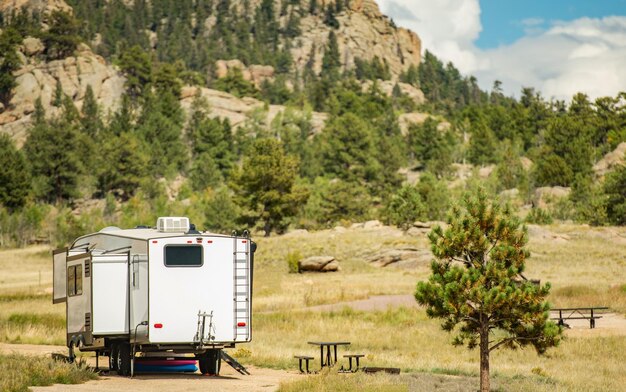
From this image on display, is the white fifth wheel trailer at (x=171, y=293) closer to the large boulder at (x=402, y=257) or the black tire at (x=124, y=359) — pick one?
the black tire at (x=124, y=359)

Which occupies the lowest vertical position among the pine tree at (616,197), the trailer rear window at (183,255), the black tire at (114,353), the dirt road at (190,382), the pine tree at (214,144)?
the dirt road at (190,382)

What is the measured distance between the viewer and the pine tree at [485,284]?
21.0 m

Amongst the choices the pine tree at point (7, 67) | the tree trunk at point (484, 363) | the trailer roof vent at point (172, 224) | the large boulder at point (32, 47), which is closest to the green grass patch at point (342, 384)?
the tree trunk at point (484, 363)

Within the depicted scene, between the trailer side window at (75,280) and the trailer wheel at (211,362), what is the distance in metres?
3.22

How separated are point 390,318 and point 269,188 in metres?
47.1

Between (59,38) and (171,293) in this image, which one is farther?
(59,38)

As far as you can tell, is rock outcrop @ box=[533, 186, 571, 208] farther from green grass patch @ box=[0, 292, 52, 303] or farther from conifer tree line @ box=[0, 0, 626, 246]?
green grass patch @ box=[0, 292, 52, 303]

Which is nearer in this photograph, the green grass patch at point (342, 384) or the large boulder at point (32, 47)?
the green grass patch at point (342, 384)

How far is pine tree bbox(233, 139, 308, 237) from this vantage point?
83188 mm

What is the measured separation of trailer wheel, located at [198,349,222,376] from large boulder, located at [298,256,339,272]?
41.1 meters

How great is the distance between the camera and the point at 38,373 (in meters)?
20.0

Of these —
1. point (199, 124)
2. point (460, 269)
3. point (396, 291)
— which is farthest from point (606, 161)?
point (460, 269)

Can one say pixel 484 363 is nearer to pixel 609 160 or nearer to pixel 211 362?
pixel 211 362

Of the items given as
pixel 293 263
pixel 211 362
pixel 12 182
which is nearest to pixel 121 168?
pixel 12 182
